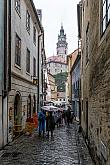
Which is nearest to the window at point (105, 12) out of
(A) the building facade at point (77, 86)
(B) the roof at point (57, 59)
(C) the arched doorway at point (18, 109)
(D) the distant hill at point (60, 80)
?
(C) the arched doorway at point (18, 109)

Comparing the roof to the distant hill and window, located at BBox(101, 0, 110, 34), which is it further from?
window, located at BBox(101, 0, 110, 34)

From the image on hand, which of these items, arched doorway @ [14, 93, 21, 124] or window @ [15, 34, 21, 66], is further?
arched doorway @ [14, 93, 21, 124]

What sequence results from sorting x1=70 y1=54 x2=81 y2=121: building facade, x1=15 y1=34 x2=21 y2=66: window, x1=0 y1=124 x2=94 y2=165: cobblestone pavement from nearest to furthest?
x1=0 y1=124 x2=94 y2=165: cobblestone pavement
x1=15 y1=34 x2=21 y2=66: window
x1=70 y1=54 x2=81 y2=121: building facade

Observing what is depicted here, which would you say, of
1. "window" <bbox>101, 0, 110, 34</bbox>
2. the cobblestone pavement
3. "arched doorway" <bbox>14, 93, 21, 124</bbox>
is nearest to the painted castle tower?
"arched doorway" <bbox>14, 93, 21, 124</bbox>

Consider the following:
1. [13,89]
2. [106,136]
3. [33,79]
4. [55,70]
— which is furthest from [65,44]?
[106,136]

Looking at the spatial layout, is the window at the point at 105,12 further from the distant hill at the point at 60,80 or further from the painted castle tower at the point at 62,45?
the painted castle tower at the point at 62,45

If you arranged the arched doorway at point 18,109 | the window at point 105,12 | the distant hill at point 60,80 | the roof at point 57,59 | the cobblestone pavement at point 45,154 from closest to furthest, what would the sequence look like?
the window at point 105,12, the cobblestone pavement at point 45,154, the arched doorway at point 18,109, the distant hill at point 60,80, the roof at point 57,59

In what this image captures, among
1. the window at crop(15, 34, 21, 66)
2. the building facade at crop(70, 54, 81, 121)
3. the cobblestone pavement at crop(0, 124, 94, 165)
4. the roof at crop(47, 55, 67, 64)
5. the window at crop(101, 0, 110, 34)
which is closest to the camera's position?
the window at crop(101, 0, 110, 34)

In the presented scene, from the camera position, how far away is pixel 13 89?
18562 mm

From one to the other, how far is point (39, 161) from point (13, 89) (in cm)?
640

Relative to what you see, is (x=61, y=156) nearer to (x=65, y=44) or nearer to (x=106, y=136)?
(x=106, y=136)

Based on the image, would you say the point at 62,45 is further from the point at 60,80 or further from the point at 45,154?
the point at 45,154

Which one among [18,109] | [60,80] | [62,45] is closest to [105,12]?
[18,109]

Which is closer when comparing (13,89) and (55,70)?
(13,89)
